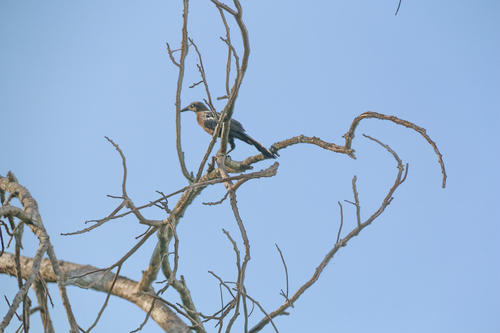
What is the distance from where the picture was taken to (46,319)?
267 centimetres

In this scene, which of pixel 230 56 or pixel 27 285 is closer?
pixel 27 285

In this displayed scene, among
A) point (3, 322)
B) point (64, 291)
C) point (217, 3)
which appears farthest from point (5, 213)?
point (217, 3)

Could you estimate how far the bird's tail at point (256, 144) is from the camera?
3.52 metres

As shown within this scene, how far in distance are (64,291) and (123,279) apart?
4.40 feet

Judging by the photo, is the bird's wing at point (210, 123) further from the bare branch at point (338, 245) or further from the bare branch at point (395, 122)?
the bare branch at point (338, 245)

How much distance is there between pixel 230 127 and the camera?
178 inches

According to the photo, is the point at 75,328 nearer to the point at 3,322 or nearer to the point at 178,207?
the point at 3,322

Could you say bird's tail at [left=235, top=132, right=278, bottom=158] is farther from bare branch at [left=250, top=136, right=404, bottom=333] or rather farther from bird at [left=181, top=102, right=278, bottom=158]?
bare branch at [left=250, top=136, right=404, bottom=333]

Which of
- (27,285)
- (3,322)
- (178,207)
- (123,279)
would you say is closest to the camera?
(3,322)

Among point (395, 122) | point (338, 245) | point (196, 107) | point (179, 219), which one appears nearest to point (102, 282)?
point (179, 219)

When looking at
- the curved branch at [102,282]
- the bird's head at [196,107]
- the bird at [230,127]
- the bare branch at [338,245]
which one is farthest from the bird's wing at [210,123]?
the bare branch at [338,245]

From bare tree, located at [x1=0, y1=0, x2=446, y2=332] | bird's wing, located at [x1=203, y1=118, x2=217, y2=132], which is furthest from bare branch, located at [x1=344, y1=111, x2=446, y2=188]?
bird's wing, located at [x1=203, y1=118, x2=217, y2=132]

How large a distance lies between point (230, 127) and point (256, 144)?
1.21ft

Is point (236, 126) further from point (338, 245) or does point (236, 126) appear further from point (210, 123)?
point (338, 245)
